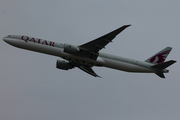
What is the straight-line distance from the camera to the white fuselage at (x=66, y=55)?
40906mm

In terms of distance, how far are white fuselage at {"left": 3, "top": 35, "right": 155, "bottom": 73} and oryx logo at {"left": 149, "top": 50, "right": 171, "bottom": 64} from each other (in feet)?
13.3

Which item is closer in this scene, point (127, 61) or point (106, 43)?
point (106, 43)

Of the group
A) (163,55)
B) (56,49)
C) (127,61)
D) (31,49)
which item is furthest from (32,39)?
(163,55)

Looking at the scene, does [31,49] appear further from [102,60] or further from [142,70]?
[142,70]

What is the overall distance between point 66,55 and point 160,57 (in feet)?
61.3

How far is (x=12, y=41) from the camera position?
136ft

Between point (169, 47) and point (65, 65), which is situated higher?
point (169, 47)

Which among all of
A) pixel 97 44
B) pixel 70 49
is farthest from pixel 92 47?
pixel 70 49

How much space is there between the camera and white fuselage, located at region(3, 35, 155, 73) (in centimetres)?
4091

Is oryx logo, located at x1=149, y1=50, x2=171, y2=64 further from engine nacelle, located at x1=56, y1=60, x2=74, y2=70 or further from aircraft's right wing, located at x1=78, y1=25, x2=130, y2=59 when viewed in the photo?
engine nacelle, located at x1=56, y1=60, x2=74, y2=70

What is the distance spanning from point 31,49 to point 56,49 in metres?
4.14

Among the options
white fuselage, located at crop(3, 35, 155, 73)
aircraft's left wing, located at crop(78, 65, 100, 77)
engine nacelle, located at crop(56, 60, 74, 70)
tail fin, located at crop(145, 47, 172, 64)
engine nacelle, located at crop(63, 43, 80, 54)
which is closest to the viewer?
engine nacelle, located at crop(63, 43, 80, 54)

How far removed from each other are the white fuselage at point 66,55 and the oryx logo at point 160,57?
13.3 feet

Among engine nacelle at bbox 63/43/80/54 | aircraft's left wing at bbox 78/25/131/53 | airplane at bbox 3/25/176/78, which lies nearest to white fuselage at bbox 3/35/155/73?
airplane at bbox 3/25/176/78
